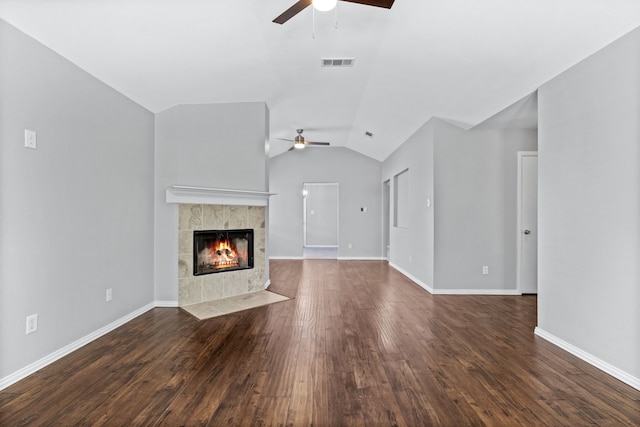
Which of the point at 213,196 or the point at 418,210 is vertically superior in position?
the point at 213,196

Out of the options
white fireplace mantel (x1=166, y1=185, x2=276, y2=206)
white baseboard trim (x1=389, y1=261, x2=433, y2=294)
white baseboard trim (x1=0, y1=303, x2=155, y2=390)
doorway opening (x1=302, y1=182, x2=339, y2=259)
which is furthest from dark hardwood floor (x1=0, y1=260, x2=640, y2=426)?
doorway opening (x1=302, y1=182, x2=339, y2=259)

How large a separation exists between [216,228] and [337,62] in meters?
2.62

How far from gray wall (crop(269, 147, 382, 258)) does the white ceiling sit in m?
3.70

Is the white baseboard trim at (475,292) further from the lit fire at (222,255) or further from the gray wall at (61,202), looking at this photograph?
the gray wall at (61,202)

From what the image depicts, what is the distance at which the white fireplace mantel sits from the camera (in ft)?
13.2

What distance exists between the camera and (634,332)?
2.26m

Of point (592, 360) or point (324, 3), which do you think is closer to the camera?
point (324, 3)

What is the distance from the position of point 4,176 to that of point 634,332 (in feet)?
14.5

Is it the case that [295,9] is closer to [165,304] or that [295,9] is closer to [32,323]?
[32,323]

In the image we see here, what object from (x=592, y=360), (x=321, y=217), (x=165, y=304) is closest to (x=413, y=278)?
(x=592, y=360)

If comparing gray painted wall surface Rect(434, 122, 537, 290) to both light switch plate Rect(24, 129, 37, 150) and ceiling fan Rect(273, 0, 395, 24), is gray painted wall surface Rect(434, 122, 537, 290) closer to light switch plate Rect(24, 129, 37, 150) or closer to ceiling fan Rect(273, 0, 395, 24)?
ceiling fan Rect(273, 0, 395, 24)

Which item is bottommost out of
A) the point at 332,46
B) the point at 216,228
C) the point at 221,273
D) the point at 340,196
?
the point at 221,273

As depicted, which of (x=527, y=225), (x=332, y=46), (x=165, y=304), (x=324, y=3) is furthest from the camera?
(x=527, y=225)

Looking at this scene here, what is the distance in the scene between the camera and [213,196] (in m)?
4.26
